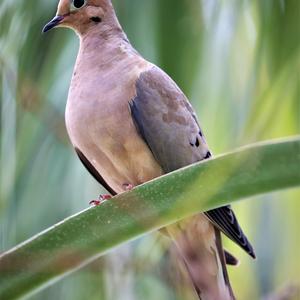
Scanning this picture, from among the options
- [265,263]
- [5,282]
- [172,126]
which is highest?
[5,282]

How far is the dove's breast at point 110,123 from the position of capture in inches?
49.9

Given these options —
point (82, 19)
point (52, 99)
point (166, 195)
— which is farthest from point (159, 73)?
point (166, 195)

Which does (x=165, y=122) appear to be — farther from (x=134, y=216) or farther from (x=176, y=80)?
(x=134, y=216)

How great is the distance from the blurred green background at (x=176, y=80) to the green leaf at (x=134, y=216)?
12 centimetres

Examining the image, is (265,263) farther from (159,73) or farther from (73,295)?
(73,295)

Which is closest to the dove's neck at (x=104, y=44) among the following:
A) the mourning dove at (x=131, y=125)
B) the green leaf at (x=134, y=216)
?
the mourning dove at (x=131, y=125)

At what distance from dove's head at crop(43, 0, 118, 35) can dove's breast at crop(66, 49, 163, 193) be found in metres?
0.13

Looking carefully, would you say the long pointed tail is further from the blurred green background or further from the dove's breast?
the blurred green background

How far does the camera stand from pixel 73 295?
0.82 m

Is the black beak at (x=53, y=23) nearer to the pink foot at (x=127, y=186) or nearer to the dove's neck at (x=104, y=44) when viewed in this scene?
the dove's neck at (x=104, y=44)

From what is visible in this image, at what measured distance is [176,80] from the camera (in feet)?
2.83

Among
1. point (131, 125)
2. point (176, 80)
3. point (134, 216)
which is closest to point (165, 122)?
point (131, 125)

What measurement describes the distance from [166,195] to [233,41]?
0.30 meters

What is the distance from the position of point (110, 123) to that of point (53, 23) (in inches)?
9.2
